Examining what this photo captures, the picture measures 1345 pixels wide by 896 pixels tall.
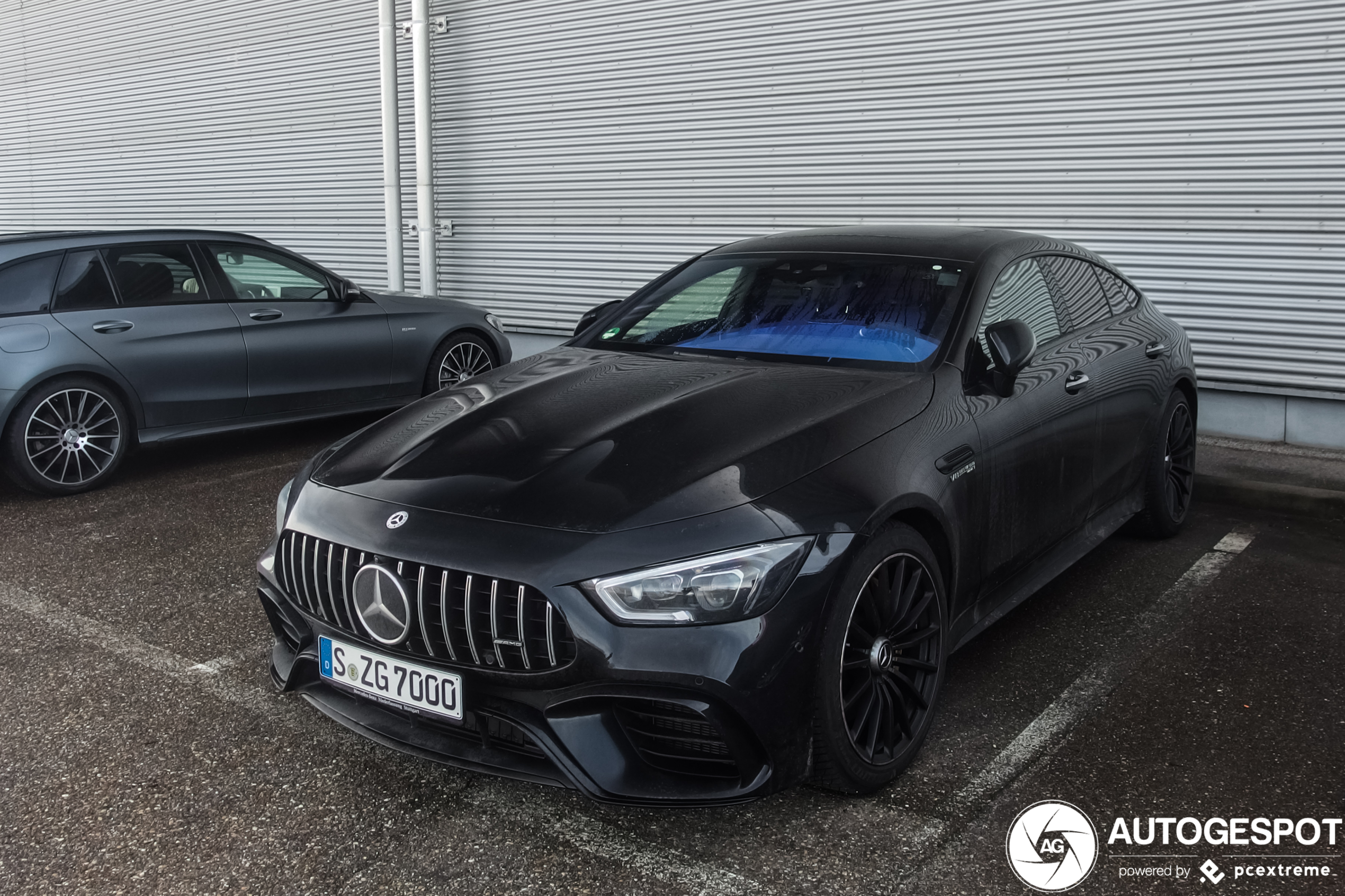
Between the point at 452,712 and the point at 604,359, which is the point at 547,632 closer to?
the point at 452,712

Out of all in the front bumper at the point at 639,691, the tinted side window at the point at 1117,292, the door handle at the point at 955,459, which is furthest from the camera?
the tinted side window at the point at 1117,292

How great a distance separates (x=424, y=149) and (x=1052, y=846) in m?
9.40

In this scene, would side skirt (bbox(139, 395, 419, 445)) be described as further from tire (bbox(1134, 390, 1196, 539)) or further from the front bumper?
tire (bbox(1134, 390, 1196, 539))

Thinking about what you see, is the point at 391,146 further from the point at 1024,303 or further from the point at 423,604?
the point at 423,604

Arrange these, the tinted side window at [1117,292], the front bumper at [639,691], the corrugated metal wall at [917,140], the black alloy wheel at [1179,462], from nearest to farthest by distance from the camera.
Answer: the front bumper at [639,691]
the tinted side window at [1117,292]
the black alloy wheel at [1179,462]
the corrugated metal wall at [917,140]

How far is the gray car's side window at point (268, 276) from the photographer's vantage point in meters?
7.20

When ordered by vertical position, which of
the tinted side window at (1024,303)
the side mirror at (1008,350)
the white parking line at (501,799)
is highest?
the tinted side window at (1024,303)

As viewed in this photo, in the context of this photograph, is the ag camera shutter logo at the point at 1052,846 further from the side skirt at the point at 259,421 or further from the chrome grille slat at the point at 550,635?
the side skirt at the point at 259,421

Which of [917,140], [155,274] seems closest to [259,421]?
[155,274]

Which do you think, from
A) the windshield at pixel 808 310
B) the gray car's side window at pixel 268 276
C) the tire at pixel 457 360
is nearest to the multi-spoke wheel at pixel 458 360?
the tire at pixel 457 360

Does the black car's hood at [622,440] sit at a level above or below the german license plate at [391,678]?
above

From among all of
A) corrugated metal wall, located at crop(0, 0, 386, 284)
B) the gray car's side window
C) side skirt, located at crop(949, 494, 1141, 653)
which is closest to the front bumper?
side skirt, located at crop(949, 494, 1141, 653)

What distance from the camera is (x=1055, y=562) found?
4.02m

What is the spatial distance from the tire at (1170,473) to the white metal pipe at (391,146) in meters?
7.83
